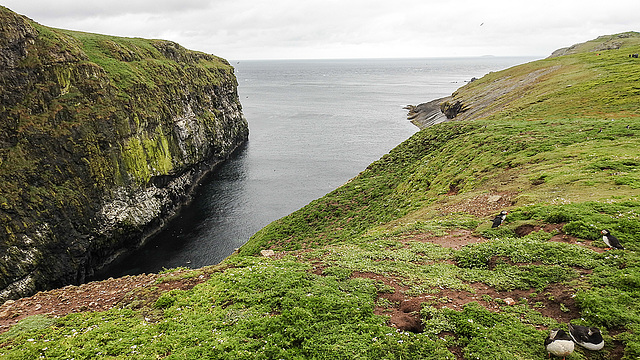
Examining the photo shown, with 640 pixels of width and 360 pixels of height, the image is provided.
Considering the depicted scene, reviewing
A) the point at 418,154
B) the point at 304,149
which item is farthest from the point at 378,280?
the point at 304,149

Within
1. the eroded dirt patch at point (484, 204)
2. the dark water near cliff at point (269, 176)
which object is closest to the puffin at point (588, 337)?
the eroded dirt patch at point (484, 204)

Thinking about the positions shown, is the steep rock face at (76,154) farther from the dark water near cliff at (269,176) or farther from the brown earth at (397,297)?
the brown earth at (397,297)

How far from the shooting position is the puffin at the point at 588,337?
9906 mm

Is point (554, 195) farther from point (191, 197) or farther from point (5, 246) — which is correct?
point (191, 197)

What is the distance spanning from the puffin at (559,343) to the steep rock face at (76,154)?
176 feet

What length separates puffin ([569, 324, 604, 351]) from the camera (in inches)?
390

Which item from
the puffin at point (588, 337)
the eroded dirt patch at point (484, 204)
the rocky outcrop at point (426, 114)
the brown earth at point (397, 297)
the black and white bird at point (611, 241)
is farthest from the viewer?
the rocky outcrop at point (426, 114)

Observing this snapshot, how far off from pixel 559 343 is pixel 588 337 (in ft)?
2.94

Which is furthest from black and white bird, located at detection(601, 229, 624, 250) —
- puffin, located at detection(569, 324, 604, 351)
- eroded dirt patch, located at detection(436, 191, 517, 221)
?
eroded dirt patch, located at detection(436, 191, 517, 221)

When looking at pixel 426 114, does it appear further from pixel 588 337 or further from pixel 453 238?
pixel 588 337

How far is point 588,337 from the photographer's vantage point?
10047 millimetres

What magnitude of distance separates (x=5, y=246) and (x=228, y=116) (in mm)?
79709

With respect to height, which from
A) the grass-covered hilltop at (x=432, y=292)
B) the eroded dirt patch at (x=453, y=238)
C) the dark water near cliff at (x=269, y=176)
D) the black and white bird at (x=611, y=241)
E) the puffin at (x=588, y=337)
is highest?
the black and white bird at (x=611, y=241)

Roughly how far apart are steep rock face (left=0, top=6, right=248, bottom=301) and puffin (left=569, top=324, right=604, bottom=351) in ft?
178
